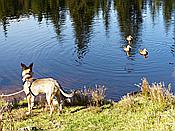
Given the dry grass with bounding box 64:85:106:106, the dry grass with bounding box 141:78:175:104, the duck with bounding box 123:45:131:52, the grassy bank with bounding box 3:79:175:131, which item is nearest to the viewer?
the grassy bank with bounding box 3:79:175:131

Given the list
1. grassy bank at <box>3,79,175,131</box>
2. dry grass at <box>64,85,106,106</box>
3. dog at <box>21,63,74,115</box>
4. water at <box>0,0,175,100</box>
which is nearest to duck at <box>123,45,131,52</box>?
water at <box>0,0,175,100</box>

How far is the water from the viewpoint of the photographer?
19.9 meters

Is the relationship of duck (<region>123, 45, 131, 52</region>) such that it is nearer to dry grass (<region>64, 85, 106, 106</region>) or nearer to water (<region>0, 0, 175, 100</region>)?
water (<region>0, 0, 175, 100</region>)

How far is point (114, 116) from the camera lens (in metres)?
11.6

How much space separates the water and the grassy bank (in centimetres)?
387

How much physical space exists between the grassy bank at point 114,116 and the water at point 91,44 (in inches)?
152

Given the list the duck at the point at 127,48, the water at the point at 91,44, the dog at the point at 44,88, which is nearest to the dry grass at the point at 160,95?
the dog at the point at 44,88

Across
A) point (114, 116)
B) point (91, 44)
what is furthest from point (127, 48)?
point (114, 116)

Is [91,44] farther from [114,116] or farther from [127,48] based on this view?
[114,116]

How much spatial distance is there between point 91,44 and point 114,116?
49.9 feet

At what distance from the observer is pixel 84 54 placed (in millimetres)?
24250

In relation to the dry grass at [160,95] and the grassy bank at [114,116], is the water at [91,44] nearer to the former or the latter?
the dry grass at [160,95]

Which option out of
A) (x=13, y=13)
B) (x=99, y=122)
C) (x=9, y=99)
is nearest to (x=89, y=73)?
(x=9, y=99)

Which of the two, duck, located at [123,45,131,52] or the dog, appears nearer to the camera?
the dog
